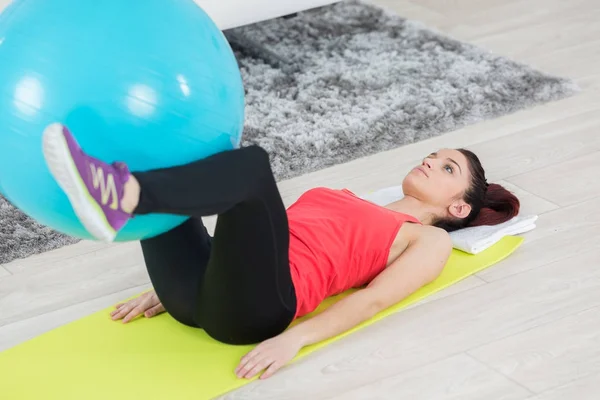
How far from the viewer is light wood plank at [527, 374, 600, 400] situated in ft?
5.80

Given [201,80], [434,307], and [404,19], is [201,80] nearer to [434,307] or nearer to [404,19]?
[434,307]

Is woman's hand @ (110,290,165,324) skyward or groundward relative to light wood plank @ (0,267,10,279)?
skyward

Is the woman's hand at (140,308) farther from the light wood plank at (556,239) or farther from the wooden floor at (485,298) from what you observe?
the light wood plank at (556,239)

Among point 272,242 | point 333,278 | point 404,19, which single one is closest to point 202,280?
point 272,242

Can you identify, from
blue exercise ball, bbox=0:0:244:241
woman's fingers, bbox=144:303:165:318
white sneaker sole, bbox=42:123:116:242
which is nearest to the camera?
white sneaker sole, bbox=42:123:116:242

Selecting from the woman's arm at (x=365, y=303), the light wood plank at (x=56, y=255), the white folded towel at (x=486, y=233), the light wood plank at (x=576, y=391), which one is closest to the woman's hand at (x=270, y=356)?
the woman's arm at (x=365, y=303)

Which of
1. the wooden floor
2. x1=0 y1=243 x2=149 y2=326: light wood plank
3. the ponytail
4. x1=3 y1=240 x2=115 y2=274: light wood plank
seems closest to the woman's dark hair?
Answer: the ponytail

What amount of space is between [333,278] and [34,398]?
0.69 meters

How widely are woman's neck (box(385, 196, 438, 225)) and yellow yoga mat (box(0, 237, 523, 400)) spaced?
7.4 inches

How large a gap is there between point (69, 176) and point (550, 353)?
106 cm

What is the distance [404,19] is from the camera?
4.34m

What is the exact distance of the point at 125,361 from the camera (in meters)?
1.97

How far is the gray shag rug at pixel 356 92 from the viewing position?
3055 mm

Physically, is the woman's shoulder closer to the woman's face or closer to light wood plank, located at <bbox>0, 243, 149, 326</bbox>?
the woman's face
